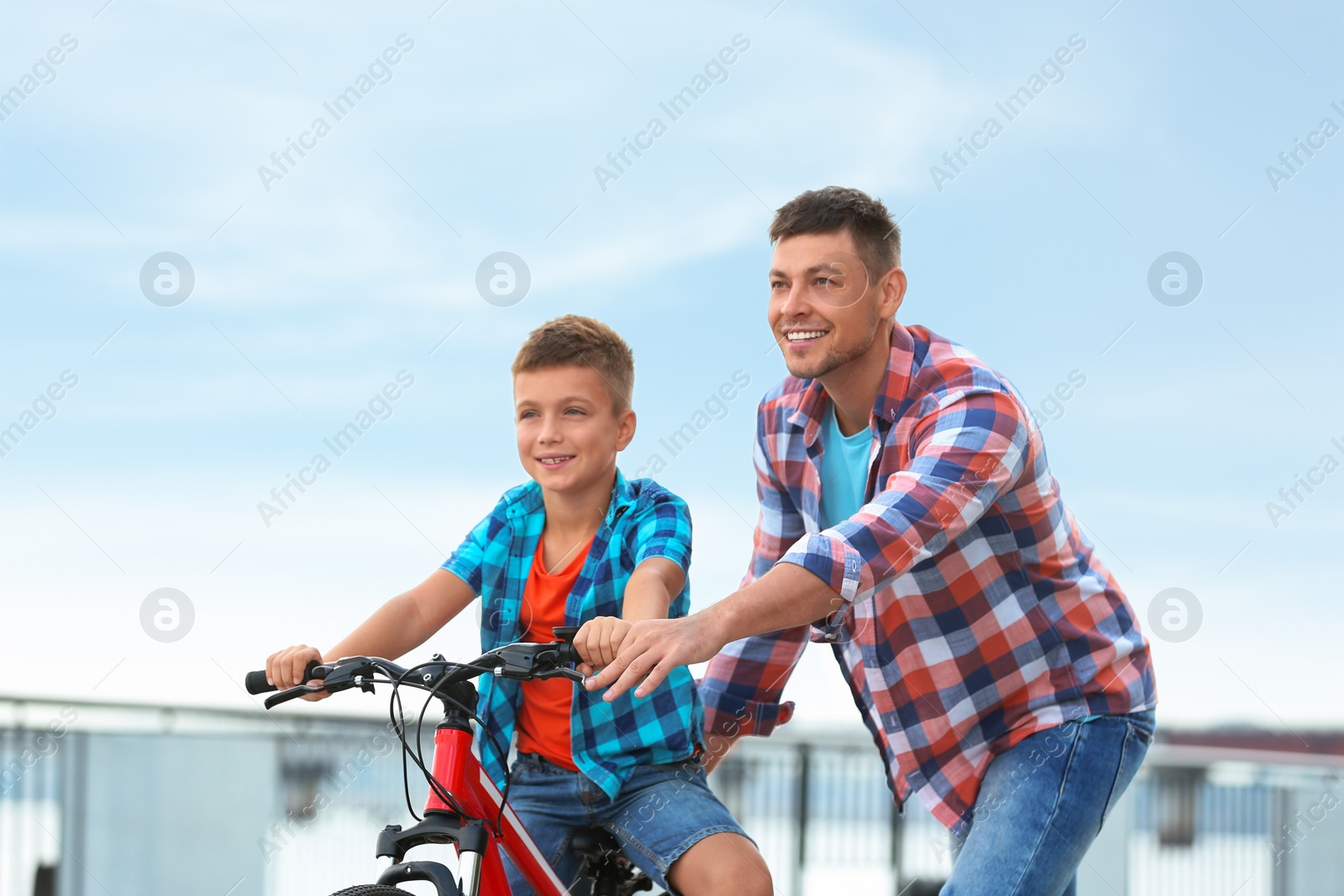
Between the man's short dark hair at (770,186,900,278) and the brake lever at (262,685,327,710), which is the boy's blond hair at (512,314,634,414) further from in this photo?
the brake lever at (262,685,327,710)

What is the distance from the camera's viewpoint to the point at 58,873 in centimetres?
530

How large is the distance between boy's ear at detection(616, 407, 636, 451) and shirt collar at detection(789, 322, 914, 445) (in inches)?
17.9

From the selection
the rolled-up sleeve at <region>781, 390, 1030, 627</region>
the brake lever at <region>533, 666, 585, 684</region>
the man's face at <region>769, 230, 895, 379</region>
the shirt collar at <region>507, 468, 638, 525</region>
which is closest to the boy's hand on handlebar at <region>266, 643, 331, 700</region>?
the brake lever at <region>533, 666, 585, 684</region>

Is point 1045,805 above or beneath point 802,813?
above

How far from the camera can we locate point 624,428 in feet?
7.93

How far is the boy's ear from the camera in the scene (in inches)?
94.0

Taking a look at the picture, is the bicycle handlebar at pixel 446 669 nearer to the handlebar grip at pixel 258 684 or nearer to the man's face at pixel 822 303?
the handlebar grip at pixel 258 684

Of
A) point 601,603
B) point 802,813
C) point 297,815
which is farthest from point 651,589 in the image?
point 802,813

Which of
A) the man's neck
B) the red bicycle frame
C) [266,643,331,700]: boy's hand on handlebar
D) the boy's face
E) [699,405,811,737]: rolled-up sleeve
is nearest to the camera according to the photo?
the red bicycle frame

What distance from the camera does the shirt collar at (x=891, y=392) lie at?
2.45 meters

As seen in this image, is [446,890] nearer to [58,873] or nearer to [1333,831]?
[58,873]

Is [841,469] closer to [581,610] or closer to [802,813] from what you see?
[581,610]

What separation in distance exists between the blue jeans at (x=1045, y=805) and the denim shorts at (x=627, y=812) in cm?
52

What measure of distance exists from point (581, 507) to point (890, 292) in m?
0.89
